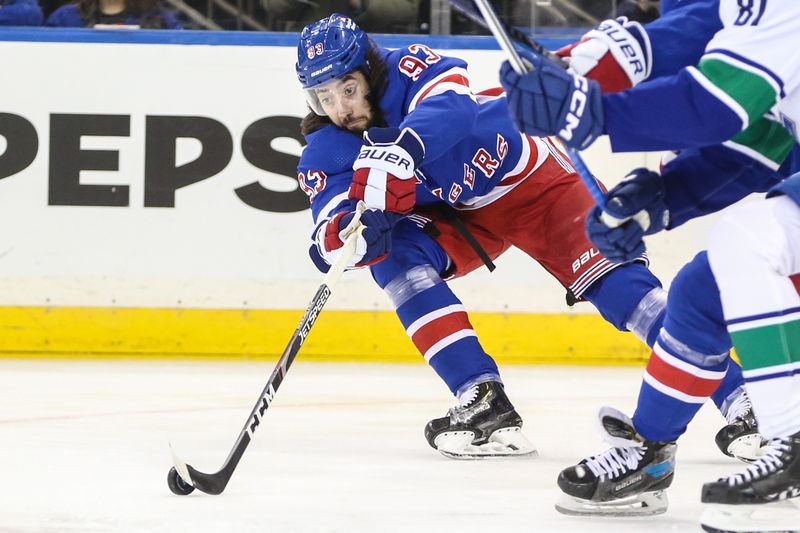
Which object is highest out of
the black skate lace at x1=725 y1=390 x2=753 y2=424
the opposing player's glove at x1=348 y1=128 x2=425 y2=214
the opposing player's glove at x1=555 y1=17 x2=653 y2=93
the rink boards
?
the opposing player's glove at x1=555 y1=17 x2=653 y2=93

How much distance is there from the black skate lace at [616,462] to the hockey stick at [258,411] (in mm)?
580

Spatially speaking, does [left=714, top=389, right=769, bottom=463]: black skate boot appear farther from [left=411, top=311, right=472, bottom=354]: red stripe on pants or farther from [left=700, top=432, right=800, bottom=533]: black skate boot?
[left=700, top=432, right=800, bottom=533]: black skate boot

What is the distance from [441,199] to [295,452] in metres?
0.64

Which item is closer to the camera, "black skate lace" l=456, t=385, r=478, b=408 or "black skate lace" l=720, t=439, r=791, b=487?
"black skate lace" l=720, t=439, r=791, b=487

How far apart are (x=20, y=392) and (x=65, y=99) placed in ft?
4.01

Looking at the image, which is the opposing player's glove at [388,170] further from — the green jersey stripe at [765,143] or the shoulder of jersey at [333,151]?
the green jersey stripe at [765,143]

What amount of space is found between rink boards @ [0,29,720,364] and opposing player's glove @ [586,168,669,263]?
238 cm

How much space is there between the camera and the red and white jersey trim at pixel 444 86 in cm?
273

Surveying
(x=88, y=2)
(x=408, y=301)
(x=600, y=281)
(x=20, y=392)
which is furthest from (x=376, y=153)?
(x=88, y=2)

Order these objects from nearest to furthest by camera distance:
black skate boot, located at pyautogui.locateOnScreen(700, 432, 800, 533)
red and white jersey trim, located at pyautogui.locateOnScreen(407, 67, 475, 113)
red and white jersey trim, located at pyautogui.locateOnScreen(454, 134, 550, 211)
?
black skate boot, located at pyautogui.locateOnScreen(700, 432, 800, 533), red and white jersey trim, located at pyautogui.locateOnScreen(407, 67, 475, 113), red and white jersey trim, located at pyautogui.locateOnScreen(454, 134, 550, 211)

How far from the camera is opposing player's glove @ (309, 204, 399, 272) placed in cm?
252

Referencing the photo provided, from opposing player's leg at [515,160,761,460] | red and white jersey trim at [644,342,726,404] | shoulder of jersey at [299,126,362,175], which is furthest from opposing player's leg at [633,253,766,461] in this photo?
shoulder of jersey at [299,126,362,175]

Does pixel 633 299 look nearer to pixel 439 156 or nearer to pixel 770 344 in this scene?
pixel 439 156

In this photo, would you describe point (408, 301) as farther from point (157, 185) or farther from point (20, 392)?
point (157, 185)
